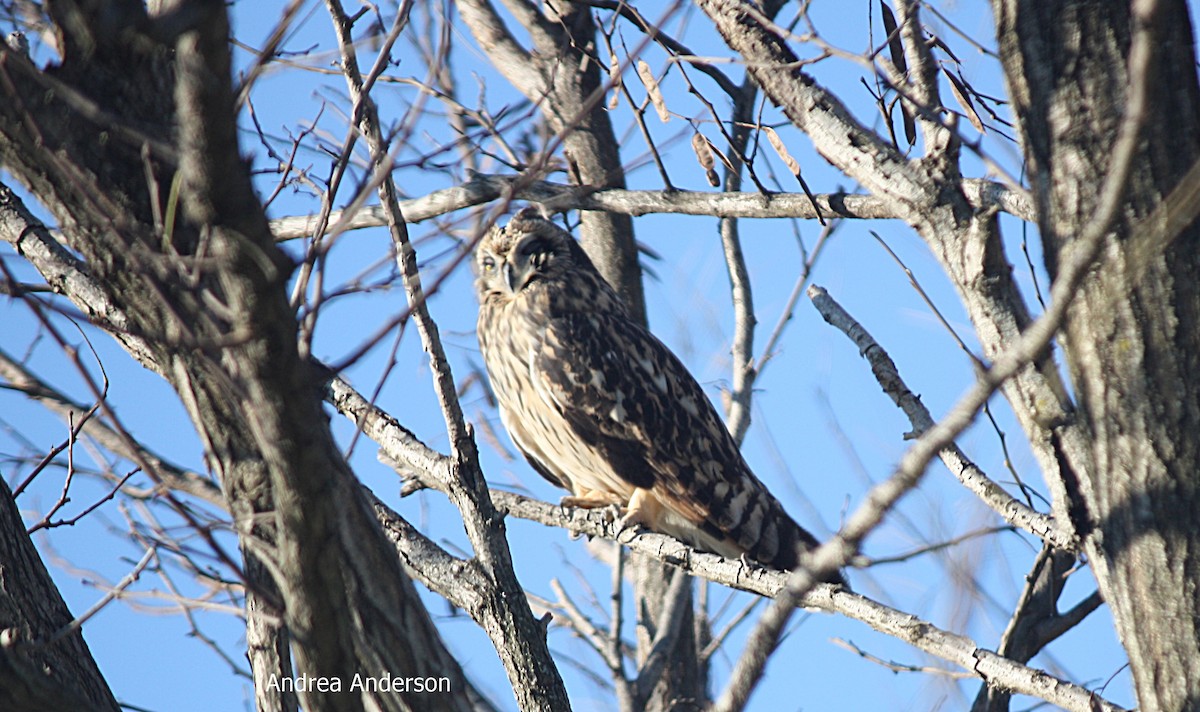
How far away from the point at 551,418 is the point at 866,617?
2144 mm

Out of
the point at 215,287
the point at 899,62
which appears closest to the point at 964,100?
the point at 899,62

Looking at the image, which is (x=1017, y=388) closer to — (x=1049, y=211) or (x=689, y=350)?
(x=1049, y=211)

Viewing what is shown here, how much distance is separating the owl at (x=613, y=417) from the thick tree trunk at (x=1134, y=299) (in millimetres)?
2615

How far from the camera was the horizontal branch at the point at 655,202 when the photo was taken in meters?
2.86

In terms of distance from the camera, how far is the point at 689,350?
227 inches

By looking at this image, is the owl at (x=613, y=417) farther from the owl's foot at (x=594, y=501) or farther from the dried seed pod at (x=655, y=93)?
the dried seed pod at (x=655, y=93)

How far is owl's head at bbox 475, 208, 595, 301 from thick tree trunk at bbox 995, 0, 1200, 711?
3422 millimetres

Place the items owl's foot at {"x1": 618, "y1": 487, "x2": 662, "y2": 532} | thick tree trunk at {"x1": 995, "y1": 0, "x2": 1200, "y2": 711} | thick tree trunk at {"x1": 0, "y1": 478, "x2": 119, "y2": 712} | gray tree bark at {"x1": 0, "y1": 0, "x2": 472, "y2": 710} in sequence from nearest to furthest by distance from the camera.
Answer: gray tree bark at {"x1": 0, "y1": 0, "x2": 472, "y2": 710} < thick tree trunk at {"x1": 995, "y1": 0, "x2": 1200, "y2": 711} < thick tree trunk at {"x1": 0, "y1": 478, "x2": 119, "y2": 712} < owl's foot at {"x1": 618, "y1": 487, "x2": 662, "y2": 532}

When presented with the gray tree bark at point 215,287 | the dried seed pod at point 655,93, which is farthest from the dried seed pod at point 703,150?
the gray tree bark at point 215,287

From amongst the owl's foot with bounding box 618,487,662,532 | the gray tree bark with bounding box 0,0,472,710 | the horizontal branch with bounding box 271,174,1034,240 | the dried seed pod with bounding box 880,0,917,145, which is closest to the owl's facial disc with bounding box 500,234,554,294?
the owl's foot with bounding box 618,487,662,532

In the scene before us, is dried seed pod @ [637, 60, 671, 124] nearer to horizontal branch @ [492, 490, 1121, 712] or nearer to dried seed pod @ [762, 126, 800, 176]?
dried seed pod @ [762, 126, 800, 176]

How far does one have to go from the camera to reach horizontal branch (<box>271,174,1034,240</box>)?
2.86 metres

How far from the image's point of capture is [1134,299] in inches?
71.9

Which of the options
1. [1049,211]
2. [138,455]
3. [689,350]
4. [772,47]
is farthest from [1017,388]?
[689,350]
